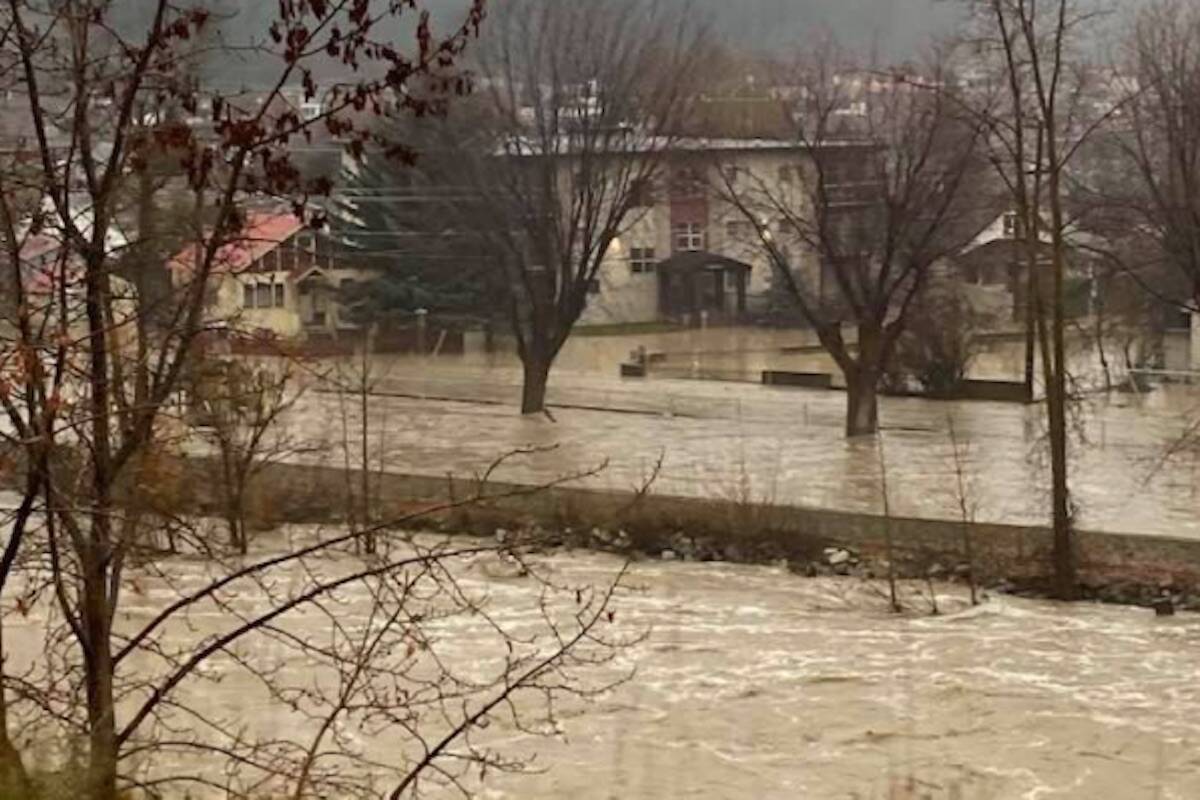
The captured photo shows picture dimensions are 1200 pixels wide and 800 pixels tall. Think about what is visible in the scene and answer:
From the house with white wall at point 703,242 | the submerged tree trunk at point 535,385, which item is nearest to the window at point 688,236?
the house with white wall at point 703,242

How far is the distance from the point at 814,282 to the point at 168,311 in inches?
1074

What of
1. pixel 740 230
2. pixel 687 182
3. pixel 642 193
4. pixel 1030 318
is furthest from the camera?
pixel 740 230

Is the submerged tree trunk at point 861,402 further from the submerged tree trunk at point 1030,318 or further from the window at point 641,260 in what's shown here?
the window at point 641,260

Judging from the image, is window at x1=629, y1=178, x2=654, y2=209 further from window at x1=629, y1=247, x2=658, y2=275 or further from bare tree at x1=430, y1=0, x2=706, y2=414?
window at x1=629, y1=247, x2=658, y2=275

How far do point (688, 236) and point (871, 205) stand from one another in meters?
9.45

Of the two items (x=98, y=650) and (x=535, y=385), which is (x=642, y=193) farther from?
(x=98, y=650)

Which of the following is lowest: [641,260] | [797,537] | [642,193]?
[797,537]

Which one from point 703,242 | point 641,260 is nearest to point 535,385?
point 703,242

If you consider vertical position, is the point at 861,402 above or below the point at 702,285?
below

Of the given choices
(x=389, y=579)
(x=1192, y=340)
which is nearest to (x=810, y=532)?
(x=389, y=579)

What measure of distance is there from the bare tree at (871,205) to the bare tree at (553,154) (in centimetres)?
237

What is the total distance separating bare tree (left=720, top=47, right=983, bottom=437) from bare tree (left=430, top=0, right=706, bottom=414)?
237cm

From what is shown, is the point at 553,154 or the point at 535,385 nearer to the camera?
the point at 535,385

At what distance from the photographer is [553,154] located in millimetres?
30016
